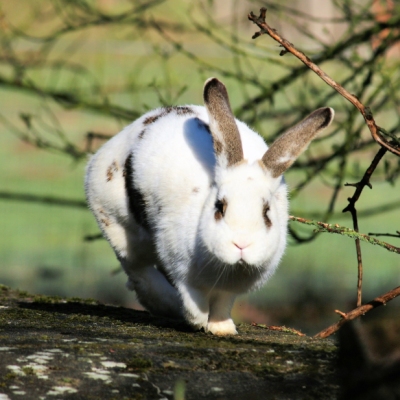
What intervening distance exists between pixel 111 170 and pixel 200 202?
98 cm

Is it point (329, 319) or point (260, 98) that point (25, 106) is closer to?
point (329, 319)

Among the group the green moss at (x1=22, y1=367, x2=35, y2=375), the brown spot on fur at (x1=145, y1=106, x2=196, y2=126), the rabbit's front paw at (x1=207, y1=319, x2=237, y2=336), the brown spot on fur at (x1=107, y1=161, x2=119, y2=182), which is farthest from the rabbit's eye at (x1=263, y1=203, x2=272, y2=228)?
the green moss at (x1=22, y1=367, x2=35, y2=375)

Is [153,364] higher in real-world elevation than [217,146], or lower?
lower

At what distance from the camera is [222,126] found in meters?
4.74

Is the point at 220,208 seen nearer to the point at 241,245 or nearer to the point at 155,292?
the point at 241,245

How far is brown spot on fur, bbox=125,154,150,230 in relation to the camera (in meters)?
5.22

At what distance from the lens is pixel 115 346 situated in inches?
145

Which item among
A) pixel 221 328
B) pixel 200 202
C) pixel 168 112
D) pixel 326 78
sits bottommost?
pixel 221 328

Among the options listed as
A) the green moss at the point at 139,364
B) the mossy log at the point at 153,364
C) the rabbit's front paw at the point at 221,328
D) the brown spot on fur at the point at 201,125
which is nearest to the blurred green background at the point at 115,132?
the brown spot on fur at the point at 201,125

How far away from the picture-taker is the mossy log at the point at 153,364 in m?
3.11

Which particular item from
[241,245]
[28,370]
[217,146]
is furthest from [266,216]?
[28,370]

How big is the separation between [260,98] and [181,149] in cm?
165

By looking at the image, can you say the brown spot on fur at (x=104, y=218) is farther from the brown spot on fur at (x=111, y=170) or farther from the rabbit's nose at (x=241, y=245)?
the rabbit's nose at (x=241, y=245)

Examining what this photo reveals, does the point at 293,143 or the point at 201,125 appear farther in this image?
the point at 201,125
